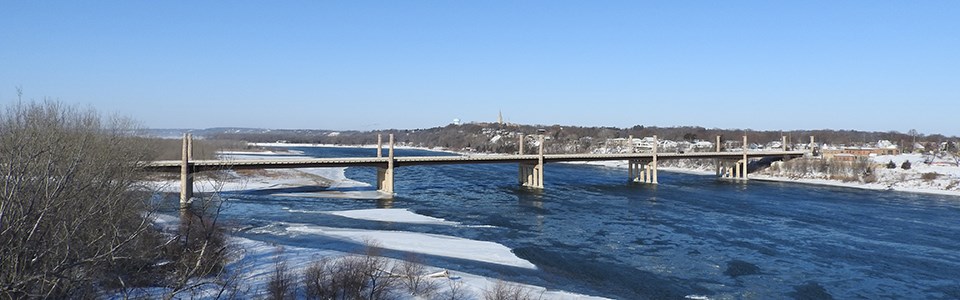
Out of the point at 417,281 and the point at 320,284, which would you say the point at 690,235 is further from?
the point at 320,284

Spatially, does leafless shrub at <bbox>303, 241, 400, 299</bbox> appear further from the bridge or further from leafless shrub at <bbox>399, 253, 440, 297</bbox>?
the bridge

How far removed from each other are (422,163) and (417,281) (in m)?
38.4

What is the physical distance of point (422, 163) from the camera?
55375 millimetres

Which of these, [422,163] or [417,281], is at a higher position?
[422,163]

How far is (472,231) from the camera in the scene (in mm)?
31047

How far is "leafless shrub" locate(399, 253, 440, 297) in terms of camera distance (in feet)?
55.7

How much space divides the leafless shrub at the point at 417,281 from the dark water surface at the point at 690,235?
308cm

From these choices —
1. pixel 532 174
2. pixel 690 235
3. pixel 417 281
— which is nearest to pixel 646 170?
pixel 532 174


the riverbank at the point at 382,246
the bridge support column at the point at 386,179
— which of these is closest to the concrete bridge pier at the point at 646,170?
the bridge support column at the point at 386,179

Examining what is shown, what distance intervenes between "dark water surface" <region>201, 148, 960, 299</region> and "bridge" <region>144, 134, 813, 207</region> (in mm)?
2301

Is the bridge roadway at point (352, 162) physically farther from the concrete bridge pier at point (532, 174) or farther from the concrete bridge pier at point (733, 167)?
the concrete bridge pier at point (733, 167)

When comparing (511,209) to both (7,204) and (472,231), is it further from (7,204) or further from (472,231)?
(7,204)

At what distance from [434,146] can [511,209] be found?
15051 centimetres

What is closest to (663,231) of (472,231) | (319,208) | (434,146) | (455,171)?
(472,231)
